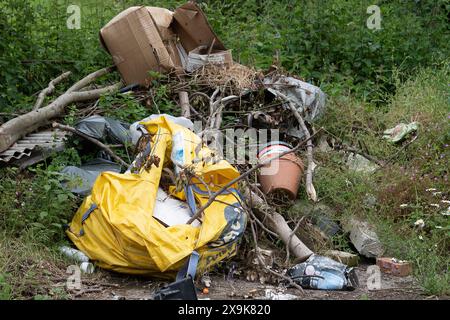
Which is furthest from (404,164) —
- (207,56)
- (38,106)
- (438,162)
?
(38,106)

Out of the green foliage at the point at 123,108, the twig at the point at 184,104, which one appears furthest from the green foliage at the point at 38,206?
the twig at the point at 184,104

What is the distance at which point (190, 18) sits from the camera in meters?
7.14

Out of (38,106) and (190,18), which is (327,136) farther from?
(38,106)

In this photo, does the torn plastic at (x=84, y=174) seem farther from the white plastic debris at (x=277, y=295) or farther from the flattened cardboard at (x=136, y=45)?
the white plastic debris at (x=277, y=295)

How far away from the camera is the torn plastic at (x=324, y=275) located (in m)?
4.93

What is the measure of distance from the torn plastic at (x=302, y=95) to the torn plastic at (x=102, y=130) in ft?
4.87

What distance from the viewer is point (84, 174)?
5535mm

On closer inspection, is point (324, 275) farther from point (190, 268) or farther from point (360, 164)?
point (360, 164)

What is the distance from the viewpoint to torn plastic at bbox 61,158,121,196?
5355 mm

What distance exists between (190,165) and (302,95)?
2018 mm

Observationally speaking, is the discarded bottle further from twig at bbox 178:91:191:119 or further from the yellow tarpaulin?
twig at bbox 178:91:191:119

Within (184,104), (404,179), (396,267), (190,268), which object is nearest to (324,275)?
(396,267)

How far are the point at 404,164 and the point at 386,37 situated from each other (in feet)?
7.64

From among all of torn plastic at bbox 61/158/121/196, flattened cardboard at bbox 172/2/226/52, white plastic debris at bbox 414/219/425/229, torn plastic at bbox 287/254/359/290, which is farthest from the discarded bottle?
flattened cardboard at bbox 172/2/226/52
